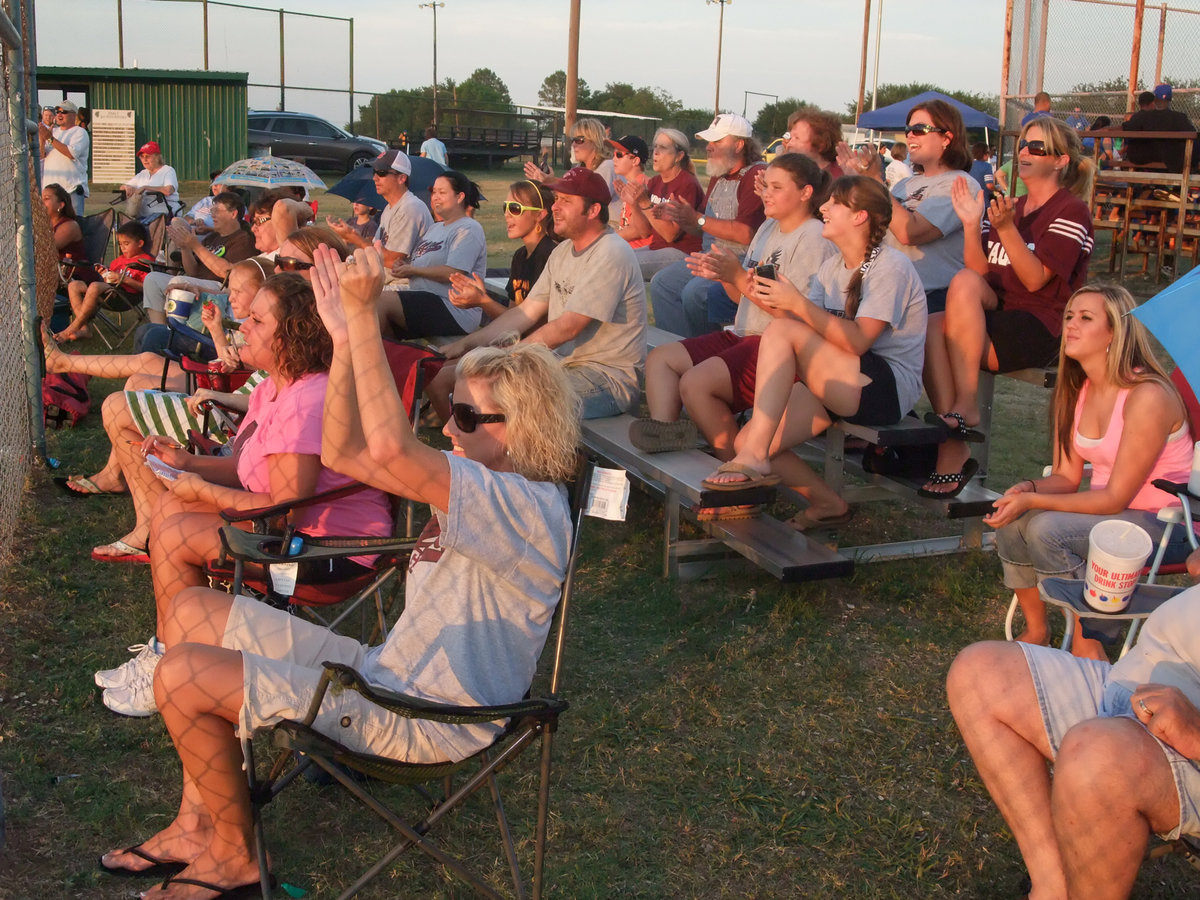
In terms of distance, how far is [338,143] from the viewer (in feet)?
85.2

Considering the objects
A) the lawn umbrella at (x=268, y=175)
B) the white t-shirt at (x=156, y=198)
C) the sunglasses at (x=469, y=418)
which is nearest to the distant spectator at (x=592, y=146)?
the lawn umbrella at (x=268, y=175)

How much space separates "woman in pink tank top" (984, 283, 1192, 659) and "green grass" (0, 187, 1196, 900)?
0.51m

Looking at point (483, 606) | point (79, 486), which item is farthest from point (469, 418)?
point (79, 486)

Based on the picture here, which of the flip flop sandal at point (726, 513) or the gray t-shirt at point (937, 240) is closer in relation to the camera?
the flip flop sandal at point (726, 513)

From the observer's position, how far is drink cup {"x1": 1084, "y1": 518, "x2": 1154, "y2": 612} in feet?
9.07

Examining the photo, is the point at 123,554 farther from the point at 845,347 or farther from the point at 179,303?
the point at 845,347

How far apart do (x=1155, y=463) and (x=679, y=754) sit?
5.66 feet

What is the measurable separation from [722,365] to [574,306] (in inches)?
27.7

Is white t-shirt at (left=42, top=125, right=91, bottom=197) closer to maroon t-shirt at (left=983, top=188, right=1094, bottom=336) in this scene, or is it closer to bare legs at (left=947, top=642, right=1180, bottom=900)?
maroon t-shirt at (left=983, top=188, right=1094, bottom=336)

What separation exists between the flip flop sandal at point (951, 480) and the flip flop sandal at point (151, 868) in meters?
2.83

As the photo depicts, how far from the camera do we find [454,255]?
652 centimetres

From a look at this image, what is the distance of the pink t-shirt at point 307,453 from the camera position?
315 centimetres

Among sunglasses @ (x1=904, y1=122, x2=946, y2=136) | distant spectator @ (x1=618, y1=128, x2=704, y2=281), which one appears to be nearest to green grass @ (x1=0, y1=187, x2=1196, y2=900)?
sunglasses @ (x1=904, y1=122, x2=946, y2=136)

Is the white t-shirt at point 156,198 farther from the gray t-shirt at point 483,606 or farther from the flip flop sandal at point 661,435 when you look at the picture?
the gray t-shirt at point 483,606
